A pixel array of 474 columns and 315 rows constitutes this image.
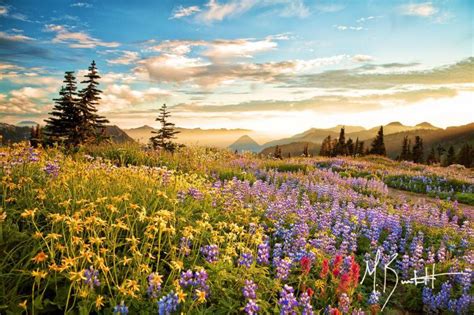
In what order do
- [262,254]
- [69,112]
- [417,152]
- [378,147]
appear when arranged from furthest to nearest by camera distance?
1. [417,152]
2. [378,147]
3. [69,112]
4. [262,254]

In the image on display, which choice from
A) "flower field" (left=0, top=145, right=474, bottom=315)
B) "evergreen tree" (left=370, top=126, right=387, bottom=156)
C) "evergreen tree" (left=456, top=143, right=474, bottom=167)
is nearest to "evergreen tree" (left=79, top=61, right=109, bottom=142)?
"flower field" (left=0, top=145, right=474, bottom=315)

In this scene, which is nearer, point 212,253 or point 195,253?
point 212,253

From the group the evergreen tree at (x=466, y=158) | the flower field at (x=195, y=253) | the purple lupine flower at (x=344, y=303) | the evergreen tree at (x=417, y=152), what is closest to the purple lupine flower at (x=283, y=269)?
the flower field at (x=195, y=253)

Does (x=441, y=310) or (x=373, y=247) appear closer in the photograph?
(x=441, y=310)

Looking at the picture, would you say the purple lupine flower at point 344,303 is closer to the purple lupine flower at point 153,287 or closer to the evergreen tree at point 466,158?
the purple lupine flower at point 153,287

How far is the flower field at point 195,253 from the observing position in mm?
3992

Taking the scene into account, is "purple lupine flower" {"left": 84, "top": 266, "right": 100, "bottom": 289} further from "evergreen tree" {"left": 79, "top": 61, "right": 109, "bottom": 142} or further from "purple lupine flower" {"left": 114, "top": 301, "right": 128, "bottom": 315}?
"evergreen tree" {"left": 79, "top": 61, "right": 109, "bottom": 142}

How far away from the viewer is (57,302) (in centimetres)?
397

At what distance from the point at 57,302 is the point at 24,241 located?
3.46ft

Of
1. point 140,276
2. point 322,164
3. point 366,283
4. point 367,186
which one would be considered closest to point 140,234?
point 140,276

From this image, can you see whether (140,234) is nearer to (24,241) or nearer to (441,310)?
(24,241)

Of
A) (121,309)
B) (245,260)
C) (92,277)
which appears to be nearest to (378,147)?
(245,260)

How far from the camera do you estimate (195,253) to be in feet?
18.2

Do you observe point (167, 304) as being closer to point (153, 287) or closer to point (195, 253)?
point (153, 287)
